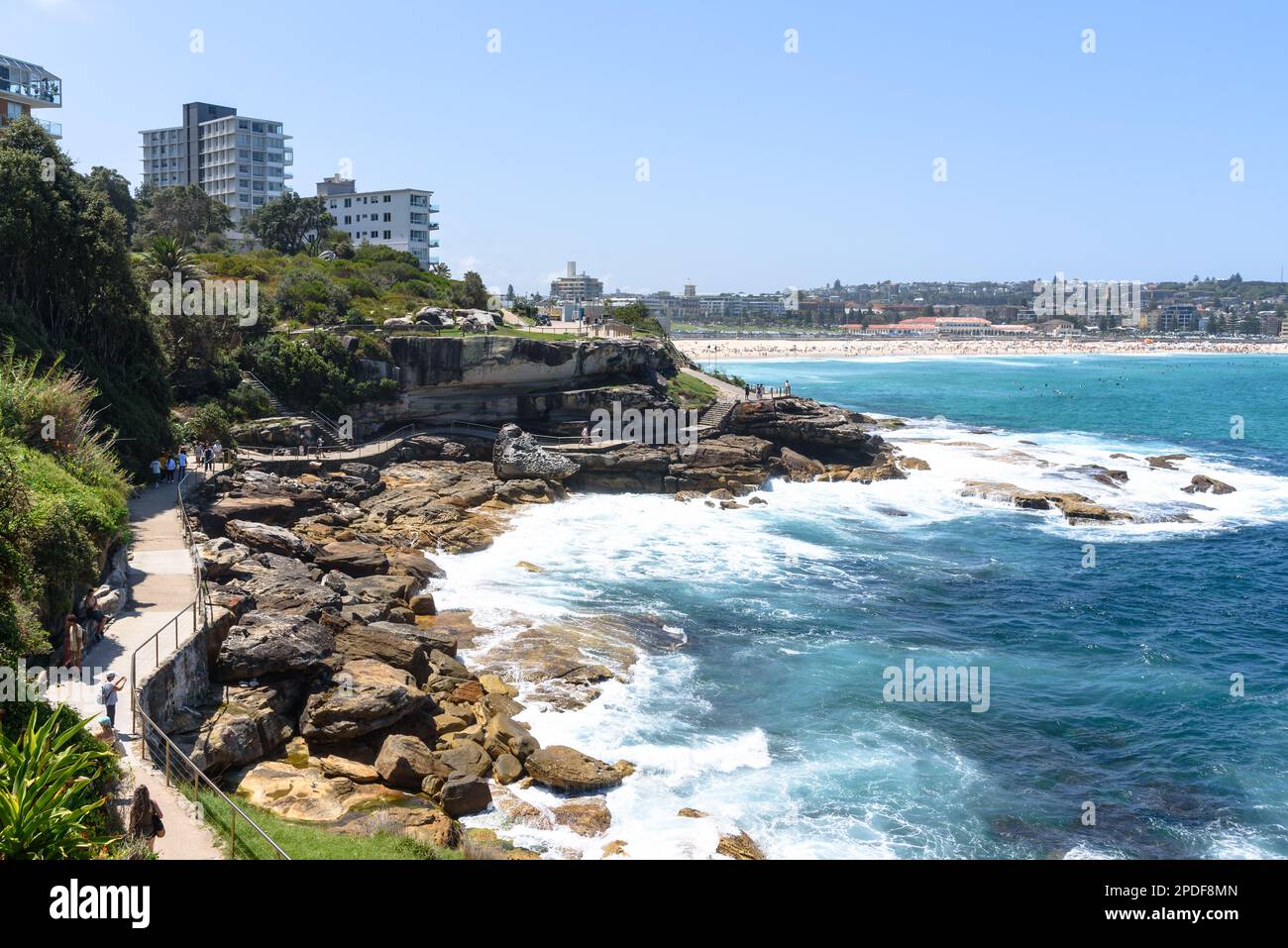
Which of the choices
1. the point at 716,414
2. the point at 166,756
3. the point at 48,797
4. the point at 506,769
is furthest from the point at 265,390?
the point at 48,797

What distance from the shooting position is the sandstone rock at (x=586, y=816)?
1803 centimetres

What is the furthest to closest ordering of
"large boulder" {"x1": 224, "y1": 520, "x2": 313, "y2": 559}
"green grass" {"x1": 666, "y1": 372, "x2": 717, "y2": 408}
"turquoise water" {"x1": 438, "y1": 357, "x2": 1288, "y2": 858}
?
"green grass" {"x1": 666, "y1": 372, "x2": 717, "y2": 408}, "large boulder" {"x1": 224, "y1": 520, "x2": 313, "y2": 559}, "turquoise water" {"x1": 438, "y1": 357, "x2": 1288, "y2": 858}

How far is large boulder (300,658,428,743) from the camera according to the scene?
773 inches

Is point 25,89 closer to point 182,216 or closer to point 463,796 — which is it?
point 182,216

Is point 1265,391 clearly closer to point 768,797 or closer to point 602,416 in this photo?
point 602,416

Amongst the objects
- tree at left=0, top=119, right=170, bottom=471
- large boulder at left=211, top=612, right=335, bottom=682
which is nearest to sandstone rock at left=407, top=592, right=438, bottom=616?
large boulder at left=211, top=612, right=335, bottom=682

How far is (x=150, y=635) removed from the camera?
19656 mm

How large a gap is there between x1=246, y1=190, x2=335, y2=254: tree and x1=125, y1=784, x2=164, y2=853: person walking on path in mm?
74351

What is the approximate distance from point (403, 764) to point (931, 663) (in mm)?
14523

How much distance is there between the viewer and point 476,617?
92.5 feet

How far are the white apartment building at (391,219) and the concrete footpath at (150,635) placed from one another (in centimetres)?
7322

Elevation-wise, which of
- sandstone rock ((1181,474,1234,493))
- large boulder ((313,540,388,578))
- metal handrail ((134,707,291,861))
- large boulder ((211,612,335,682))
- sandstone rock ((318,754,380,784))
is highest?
sandstone rock ((1181,474,1234,493))

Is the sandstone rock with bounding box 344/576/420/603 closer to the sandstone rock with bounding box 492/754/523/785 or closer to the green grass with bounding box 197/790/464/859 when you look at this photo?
the sandstone rock with bounding box 492/754/523/785

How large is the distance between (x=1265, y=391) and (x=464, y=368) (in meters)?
99.8
